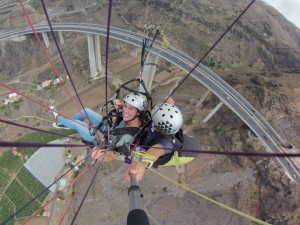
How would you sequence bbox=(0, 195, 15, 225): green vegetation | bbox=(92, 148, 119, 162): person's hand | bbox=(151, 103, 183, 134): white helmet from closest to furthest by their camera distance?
bbox=(92, 148, 119, 162): person's hand
bbox=(151, 103, 183, 134): white helmet
bbox=(0, 195, 15, 225): green vegetation

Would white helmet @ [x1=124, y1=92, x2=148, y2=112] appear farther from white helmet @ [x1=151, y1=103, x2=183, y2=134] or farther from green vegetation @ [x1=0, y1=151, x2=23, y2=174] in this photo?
green vegetation @ [x1=0, y1=151, x2=23, y2=174]

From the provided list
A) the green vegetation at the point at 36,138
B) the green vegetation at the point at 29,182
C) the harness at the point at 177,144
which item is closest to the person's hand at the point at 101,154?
the harness at the point at 177,144

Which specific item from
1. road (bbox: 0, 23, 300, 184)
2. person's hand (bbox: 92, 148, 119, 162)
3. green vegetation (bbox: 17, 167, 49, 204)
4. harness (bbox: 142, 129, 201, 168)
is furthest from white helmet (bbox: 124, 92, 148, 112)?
green vegetation (bbox: 17, 167, 49, 204)

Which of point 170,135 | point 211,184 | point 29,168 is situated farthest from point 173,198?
point 170,135

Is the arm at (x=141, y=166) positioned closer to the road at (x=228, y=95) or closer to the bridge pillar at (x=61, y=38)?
the road at (x=228, y=95)

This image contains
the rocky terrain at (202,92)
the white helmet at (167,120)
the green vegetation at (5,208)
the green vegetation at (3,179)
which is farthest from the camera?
the green vegetation at (3,179)
